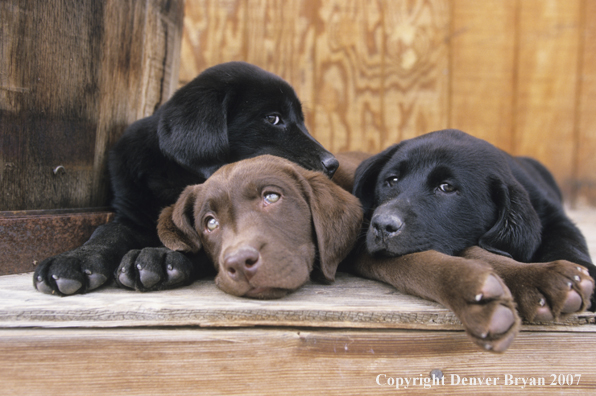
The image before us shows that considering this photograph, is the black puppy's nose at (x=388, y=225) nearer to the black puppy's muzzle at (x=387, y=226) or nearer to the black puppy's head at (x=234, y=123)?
the black puppy's muzzle at (x=387, y=226)

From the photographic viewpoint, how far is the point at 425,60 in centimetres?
498

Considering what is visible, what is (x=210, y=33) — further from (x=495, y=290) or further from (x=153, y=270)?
(x=495, y=290)

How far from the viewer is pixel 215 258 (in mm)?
2439

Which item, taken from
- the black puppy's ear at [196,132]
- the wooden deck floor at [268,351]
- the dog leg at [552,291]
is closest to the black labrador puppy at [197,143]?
the black puppy's ear at [196,132]

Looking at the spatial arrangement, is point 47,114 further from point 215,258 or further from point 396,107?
point 396,107

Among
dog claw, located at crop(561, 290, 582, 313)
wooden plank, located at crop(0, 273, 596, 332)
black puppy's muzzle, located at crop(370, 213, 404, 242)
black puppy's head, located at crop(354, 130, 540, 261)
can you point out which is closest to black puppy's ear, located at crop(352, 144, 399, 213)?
black puppy's head, located at crop(354, 130, 540, 261)

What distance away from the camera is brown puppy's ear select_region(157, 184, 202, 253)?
7.99 ft

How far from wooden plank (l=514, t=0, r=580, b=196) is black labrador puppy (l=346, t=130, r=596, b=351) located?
7.46ft

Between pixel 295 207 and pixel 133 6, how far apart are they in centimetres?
200

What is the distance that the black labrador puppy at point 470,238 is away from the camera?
173 cm

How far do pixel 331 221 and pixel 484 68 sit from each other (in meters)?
3.57

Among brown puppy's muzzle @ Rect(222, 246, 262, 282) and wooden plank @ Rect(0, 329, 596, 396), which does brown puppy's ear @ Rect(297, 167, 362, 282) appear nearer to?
brown puppy's muzzle @ Rect(222, 246, 262, 282)

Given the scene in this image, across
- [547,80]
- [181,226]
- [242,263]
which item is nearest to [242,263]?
[242,263]

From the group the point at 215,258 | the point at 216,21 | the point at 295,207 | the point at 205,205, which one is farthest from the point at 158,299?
the point at 216,21
